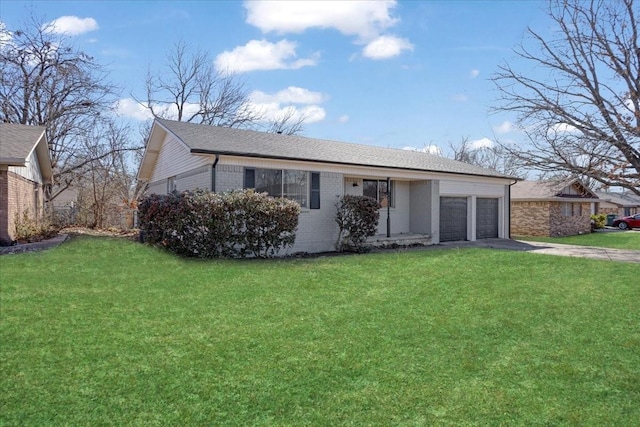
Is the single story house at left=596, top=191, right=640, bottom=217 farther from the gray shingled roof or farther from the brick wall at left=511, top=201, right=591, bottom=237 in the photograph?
the gray shingled roof

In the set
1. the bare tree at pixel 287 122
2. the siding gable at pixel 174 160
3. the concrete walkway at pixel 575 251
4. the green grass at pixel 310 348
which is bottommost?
the green grass at pixel 310 348

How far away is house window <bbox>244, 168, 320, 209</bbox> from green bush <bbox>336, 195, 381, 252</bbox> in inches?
37.9

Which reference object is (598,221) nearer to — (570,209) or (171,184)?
(570,209)

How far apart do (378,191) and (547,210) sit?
13638 mm

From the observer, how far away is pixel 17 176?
13367 millimetres

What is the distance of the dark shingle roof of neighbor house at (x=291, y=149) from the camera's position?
41.6 ft

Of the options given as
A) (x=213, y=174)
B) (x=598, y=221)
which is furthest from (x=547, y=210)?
(x=213, y=174)

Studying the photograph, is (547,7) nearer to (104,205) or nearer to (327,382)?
(327,382)

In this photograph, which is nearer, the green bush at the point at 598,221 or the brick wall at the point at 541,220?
the brick wall at the point at 541,220

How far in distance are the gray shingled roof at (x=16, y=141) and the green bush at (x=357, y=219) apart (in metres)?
8.88

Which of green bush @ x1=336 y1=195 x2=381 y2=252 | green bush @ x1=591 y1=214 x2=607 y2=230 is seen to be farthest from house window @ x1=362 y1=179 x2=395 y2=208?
green bush @ x1=591 y1=214 x2=607 y2=230

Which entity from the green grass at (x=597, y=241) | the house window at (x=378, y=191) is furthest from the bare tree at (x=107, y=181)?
the green grass at (x=597, y=241)

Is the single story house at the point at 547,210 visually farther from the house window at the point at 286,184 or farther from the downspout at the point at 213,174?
the downspout at the point at 213,174

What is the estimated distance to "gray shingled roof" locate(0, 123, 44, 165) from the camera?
35.8 feet
